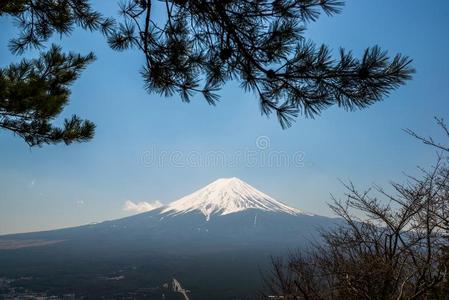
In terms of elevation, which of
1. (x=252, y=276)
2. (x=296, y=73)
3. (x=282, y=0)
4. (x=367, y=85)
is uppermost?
(x=282, y=0)

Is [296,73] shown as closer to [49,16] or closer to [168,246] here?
[49,16]

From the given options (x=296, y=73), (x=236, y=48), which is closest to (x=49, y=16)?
(x=236, y=48)

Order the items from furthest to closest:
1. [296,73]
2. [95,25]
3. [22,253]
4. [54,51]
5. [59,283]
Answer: [22,253]
[59,283]
[54,51]
[95,25]
[296,73]

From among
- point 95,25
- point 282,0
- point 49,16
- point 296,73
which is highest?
point 49,16

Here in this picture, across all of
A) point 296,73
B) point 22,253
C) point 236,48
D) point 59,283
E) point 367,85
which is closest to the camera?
point 367,85

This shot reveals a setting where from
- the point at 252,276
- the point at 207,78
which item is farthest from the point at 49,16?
the point at 252,276

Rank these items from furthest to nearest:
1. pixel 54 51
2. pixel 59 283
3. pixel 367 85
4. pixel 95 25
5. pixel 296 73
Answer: pixel 59 283 < pixel 54 51 < pixel 95 25 < pixel 296 73 < pixel 367 85

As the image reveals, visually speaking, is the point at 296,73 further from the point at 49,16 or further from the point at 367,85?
the point at 49,16

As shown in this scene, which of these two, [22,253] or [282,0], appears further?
[22,253]

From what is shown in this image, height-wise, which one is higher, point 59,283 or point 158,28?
point 158,28
